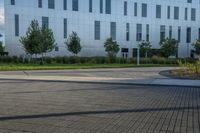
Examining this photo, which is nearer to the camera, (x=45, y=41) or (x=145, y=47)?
(x=45, y=41)

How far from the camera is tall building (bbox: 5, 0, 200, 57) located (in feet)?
182

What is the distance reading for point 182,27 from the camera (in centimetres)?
6681

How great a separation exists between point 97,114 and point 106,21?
5449 centimetres

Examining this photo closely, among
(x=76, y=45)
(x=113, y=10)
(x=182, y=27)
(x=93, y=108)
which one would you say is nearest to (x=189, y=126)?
(x=93, y=108)

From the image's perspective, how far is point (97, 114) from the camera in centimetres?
796

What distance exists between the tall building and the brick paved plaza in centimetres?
4696

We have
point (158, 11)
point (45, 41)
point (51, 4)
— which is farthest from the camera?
point (158, 11)

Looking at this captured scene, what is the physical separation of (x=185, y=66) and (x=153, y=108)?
14.9 m

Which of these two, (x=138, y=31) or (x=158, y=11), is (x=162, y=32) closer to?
(x=158, y=11)

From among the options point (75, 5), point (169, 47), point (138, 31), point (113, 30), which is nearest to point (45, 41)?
point (75, 5)

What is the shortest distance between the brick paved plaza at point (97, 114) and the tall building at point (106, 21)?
1849 inches

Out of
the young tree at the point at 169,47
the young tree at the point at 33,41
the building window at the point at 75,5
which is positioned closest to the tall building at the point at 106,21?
the building window at the point at 75,5

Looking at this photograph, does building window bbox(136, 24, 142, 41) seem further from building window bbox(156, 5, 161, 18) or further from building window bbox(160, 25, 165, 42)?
building window bbox(160, 25, 165, 42)

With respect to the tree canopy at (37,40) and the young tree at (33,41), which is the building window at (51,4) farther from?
the young tree at (33,41)
